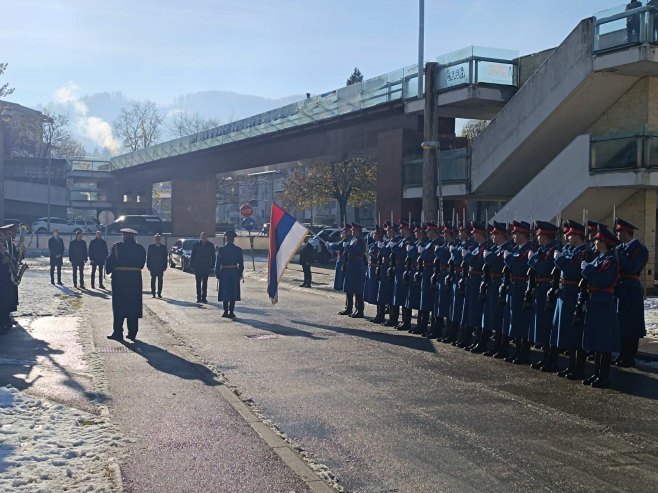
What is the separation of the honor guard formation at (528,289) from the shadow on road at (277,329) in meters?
1.92

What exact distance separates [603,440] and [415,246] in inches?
303

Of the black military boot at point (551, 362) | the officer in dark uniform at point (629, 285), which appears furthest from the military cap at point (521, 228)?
the black military boot at point (551, 362)

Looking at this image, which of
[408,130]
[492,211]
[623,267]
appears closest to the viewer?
[623,267]

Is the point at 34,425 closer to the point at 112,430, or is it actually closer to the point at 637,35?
the point at 112,430

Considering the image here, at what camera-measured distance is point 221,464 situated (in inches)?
243

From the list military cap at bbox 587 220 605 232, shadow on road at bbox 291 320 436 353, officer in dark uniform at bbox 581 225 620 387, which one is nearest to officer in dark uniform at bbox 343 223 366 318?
shadow on road at bbox 291 320 436 353

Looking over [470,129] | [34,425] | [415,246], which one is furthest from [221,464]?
→ [470,129]

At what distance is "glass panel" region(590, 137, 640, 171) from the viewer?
734 inches

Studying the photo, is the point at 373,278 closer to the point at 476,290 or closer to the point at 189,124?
the point at 476,290

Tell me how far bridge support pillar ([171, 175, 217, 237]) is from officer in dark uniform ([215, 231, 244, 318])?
38900 millimetres

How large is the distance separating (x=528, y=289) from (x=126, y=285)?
6.48 meters

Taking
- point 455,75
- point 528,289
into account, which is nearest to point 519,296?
point 528,289

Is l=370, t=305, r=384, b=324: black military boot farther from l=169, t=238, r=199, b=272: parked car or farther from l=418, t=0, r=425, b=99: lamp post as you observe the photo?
l=169, t=238, r=199, b=272: parked car

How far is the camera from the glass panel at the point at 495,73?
78.1 ft
